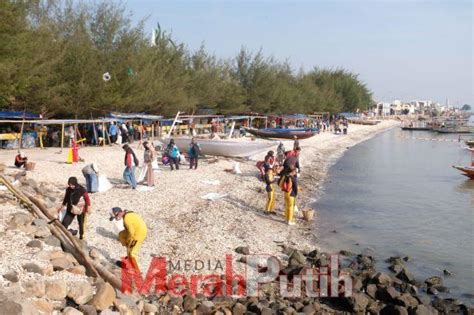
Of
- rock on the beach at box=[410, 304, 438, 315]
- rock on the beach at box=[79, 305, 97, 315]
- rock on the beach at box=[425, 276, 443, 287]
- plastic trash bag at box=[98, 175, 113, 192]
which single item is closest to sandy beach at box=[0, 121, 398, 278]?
plastic trash bag at box=[98, 175, 113, 192]

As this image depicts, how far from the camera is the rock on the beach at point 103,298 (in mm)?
7863

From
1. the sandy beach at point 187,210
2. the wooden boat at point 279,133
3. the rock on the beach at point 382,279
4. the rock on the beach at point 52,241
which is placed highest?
the wooden boat at point 279,133

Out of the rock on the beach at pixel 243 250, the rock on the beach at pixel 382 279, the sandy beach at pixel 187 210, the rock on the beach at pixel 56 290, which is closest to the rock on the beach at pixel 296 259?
the sandy beach at pixel 187 210

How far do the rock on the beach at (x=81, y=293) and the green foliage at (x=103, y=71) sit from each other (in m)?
15.3

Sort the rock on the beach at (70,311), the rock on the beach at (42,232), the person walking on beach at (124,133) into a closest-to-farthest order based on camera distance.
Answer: the rock on the beach at (70,311), the rock on the beach at (42,232), the person walking on beach at (124,133)

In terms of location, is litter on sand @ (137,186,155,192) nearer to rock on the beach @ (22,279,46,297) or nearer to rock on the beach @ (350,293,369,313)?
rock on the beach @ (350,293,369,313)

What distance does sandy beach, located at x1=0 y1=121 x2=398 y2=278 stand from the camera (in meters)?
12.7

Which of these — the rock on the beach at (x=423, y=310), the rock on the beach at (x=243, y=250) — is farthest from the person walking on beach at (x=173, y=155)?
the rock on the beach at (x=423, y=310)

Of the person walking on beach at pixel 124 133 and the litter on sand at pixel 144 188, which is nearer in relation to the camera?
the litter on sand at pixel 144 188

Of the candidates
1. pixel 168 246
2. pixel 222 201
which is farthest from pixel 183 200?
pixel 168 246

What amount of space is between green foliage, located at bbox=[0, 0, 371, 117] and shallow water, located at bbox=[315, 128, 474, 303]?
15.5 m

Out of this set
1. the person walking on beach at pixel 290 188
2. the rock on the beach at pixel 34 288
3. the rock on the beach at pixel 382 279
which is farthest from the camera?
the person walking on beach at pixel 290 188

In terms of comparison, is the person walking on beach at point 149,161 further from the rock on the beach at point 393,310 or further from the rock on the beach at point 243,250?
the rock on the beach at point 393,310

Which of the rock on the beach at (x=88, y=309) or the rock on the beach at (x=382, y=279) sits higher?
the rock on the beach at (x=88, y=309)
